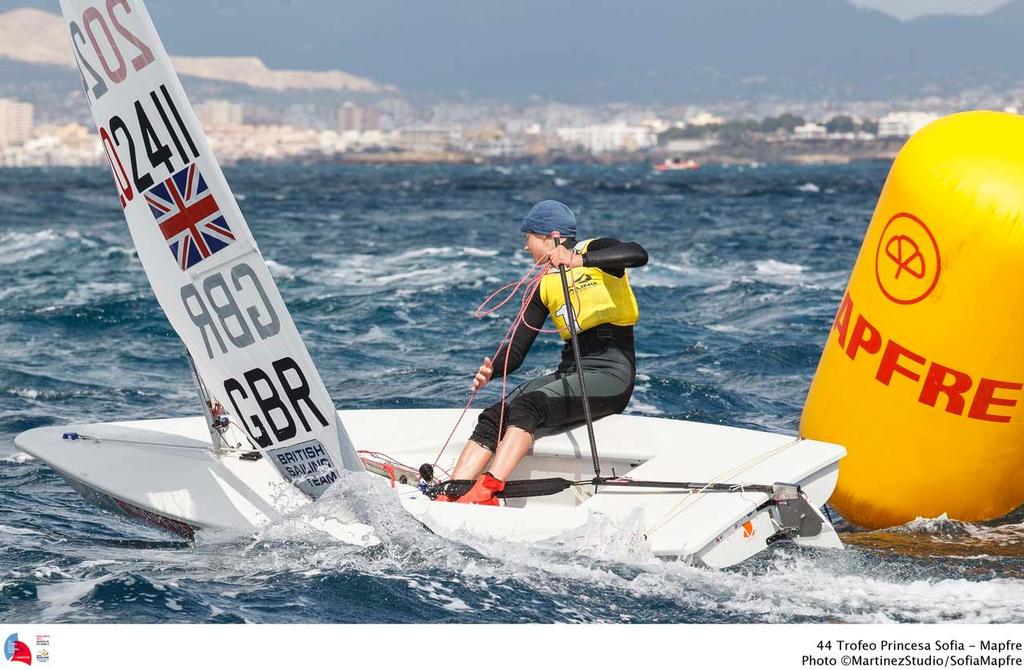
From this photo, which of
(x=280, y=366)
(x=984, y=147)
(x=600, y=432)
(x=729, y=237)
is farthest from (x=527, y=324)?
(x=729, y=237)

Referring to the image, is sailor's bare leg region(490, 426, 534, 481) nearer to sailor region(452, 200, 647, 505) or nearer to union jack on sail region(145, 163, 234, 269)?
sailor region(452, 200, 647, 505)

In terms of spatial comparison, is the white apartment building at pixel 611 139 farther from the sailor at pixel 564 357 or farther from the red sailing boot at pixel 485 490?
the red sailing boot at pixel 485 490

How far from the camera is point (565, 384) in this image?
558 centimetres

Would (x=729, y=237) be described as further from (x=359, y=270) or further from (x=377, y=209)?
(x=377, y=209)

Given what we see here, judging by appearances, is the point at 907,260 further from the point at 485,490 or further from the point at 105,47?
the point at 105,47

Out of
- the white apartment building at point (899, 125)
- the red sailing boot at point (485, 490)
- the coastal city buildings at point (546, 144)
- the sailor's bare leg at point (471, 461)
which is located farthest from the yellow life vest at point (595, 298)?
the white apartment building at point (899, 125)

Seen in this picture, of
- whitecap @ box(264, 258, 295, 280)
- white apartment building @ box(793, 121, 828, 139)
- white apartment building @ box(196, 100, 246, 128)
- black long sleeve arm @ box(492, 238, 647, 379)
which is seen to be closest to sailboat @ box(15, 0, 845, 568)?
black long sleeve arm @ box(492, 238, 647, 379)

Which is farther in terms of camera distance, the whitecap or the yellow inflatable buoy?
the whitecap

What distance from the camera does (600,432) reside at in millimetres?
5840

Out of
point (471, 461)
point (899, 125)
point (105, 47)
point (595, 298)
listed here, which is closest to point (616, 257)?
point (595, 298)

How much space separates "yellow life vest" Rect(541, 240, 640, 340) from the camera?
5.55 metres
